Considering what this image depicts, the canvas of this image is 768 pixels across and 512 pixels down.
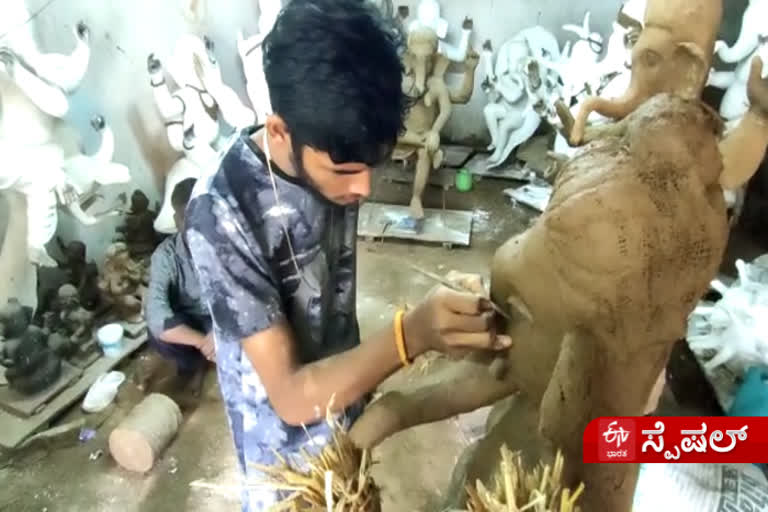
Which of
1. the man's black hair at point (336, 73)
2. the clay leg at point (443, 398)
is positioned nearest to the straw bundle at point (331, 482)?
the clay leg at point (443, 398)

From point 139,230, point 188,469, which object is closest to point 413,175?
point 139,230

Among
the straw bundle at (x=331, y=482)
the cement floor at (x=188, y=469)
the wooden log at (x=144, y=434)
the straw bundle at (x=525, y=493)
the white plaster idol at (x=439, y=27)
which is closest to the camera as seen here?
the straw bundle at (x=525, y=493)

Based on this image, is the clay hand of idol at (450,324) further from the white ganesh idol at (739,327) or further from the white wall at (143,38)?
the white wall at (143,38)

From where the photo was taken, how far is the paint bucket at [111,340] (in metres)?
2.92

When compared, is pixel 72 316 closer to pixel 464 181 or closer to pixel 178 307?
pixel 178 307

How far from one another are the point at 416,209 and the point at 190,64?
4.24 feet

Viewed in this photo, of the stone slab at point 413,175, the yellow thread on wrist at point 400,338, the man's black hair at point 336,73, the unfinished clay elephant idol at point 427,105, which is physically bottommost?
the stone slab at point 413,175

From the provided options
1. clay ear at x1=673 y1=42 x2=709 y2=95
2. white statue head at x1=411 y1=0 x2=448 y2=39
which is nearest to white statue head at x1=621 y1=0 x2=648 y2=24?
clay ear at x1=673 y1=42 x2=709 y2=95

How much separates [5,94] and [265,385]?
190 centimetres

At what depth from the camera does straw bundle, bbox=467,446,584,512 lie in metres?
1.02

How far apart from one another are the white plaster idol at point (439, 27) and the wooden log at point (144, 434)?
2.29m

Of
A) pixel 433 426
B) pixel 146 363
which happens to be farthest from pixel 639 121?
pixel 146 363

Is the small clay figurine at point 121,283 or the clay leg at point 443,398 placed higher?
the clay leg at point 443,398

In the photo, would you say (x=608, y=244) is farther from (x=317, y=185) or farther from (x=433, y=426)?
(x=433, y=426)
